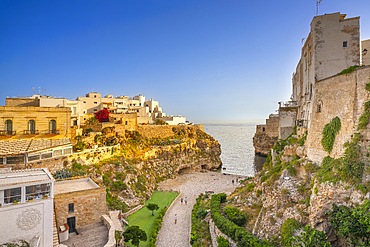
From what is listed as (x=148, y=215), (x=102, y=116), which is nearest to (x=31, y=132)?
(x=148, y=215)

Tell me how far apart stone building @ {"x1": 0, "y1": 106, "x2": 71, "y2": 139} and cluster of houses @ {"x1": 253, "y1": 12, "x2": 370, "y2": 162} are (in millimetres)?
26123

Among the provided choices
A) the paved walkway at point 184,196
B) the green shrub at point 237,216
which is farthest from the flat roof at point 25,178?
the green shrub at point 237,216

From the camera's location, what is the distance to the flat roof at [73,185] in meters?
17.9

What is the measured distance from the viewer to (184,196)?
102ft

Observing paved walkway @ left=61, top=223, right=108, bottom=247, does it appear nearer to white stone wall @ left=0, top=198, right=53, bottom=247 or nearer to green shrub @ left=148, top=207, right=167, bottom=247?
white stone wall @ left=0, top=198, right=53, bottom=247

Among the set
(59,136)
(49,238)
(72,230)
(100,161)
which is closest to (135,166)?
(100,161)

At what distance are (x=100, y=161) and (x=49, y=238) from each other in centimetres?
1597

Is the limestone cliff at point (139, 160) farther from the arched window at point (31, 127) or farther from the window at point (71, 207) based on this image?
the window at point (71, 207)

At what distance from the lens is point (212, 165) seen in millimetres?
52625

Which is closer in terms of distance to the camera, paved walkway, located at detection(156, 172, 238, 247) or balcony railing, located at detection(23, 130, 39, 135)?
paved walkway, located at detection(156, 172, 238, 247)

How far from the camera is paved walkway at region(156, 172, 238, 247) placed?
747 inches

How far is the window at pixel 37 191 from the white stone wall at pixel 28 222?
42 centimetres

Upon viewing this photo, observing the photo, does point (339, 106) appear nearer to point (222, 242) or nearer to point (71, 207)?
point (222, 242)

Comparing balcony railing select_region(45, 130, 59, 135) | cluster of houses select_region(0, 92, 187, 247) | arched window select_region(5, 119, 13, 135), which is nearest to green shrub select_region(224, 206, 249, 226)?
cluster of houses select_region(0, 92, 187, 247)
